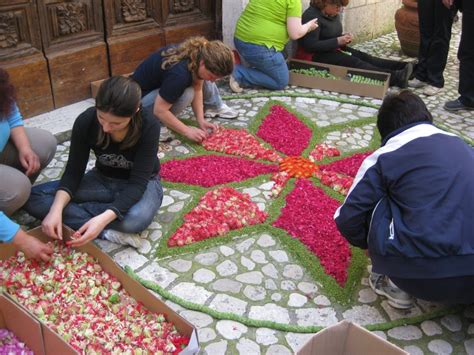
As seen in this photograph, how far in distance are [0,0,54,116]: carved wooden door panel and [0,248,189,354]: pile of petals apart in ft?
6.60

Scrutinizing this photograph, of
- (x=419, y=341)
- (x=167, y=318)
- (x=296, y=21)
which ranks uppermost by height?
(x=296, y=21)

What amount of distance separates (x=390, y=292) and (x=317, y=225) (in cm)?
71

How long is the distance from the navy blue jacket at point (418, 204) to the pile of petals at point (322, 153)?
5.35ft

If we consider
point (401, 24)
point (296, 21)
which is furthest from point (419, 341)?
point (401, 24)

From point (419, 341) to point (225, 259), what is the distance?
1.10 meters

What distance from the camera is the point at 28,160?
3311 millimetres

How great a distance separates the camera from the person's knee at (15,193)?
9.98 ft

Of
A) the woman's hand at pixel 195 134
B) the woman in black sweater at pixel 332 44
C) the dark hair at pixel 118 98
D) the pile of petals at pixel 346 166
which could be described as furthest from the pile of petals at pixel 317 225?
the woman in black sweater at pixel 332 44

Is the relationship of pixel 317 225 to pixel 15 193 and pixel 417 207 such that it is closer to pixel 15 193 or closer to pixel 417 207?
pixel 417 207

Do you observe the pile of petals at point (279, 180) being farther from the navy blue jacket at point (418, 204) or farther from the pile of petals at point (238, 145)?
the navy blue jacket at point (418, 204)

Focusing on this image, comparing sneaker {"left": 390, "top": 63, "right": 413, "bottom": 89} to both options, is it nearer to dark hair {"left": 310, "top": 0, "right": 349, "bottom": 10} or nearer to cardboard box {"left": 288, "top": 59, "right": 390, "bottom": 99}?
cardboard box {"left": 288, "top": 59, "right": 390, "bottom": 99}

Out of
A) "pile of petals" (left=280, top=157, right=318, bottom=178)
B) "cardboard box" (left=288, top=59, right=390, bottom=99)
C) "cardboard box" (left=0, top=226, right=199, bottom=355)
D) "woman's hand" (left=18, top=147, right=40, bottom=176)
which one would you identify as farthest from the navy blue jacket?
"cardboard box" (left=288, top=59, right=390, bottom=99)

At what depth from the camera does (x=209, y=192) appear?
12.1 ft

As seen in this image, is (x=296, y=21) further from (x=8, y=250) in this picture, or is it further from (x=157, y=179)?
(x=8, y=250)
